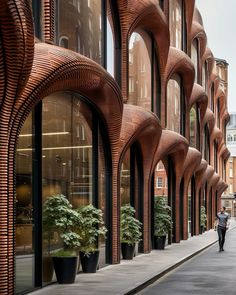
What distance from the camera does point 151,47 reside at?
30.8 metres

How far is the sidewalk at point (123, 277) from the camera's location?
15923mm

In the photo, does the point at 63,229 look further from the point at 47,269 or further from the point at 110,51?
the point at 110,51

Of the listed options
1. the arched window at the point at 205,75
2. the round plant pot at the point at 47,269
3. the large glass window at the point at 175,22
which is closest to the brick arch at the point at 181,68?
the large glass window at the point at 175,22

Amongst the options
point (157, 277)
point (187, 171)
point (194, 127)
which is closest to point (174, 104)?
point (187, 171)

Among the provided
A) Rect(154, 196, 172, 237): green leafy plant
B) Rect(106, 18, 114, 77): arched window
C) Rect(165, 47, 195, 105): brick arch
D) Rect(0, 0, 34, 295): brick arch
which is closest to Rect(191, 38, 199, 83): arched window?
Rect(165, 47, 195, 105): brick arch

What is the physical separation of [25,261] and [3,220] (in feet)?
9.03

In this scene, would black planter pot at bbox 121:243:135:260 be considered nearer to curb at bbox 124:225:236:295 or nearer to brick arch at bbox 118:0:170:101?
curb at bbox 124:225:236:295

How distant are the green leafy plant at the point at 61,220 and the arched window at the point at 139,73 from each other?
30.7ft

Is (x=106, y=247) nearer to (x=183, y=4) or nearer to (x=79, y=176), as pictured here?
(x=79, y=176)

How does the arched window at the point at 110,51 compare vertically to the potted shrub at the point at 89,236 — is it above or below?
above

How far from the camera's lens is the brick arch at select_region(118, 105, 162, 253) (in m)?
23.9

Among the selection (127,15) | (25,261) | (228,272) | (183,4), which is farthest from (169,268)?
(183,4)

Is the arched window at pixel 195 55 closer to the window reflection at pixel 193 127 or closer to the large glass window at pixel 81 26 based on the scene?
the window reflection at pixel 193 127

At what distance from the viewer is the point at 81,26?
19.9m
